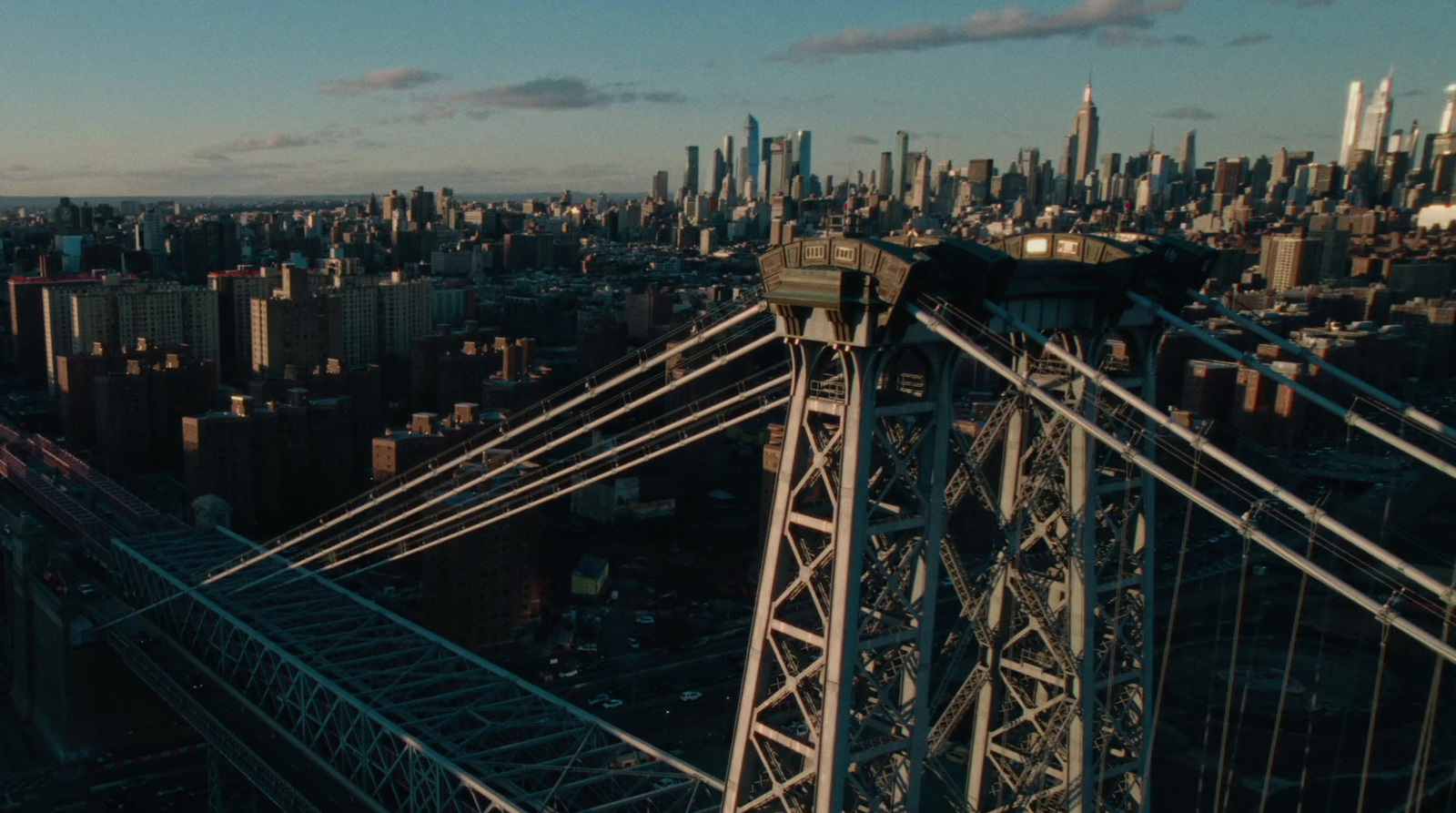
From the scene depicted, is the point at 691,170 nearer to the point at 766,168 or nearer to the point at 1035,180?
the point at 766,168

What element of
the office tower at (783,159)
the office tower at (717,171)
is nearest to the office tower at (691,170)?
the office tower at (717,171)

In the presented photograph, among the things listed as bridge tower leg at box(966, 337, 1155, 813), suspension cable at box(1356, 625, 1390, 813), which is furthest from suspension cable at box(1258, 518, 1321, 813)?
bridge tower leg at box(966, 337, 1155, 813)

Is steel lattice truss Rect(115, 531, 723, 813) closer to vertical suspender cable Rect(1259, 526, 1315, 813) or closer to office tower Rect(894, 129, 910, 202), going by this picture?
vertical suspender cable Rect(1259, 526, 1315, 813)

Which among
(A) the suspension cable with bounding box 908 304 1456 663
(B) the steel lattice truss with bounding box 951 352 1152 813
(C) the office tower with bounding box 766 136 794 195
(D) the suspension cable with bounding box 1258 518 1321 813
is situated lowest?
(D) the suspension cable with bounding box 1258 518 1321 813

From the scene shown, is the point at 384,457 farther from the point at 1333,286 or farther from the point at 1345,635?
the point at 1333,286

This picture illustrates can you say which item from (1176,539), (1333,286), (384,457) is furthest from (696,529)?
(1333,286)
